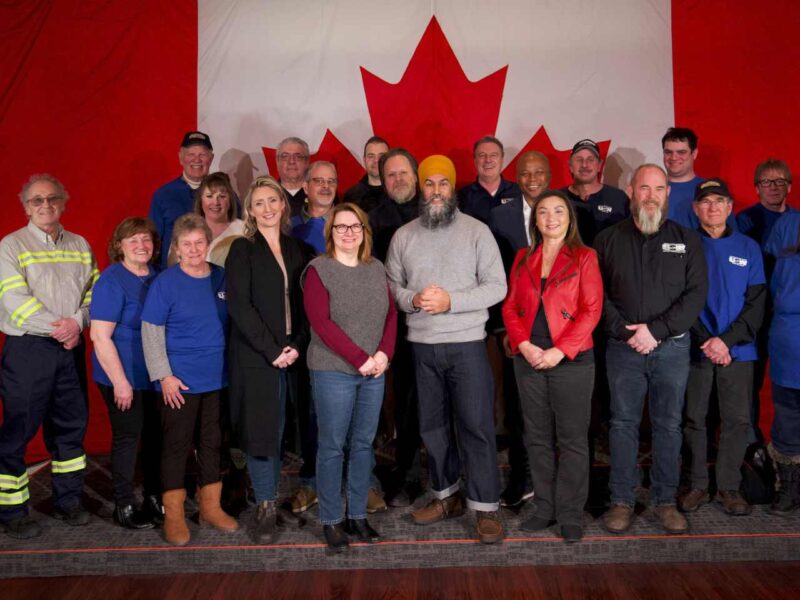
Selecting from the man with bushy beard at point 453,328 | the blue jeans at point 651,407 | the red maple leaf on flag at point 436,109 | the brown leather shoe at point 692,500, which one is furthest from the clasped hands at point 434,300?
the red maple leaf on flag at point 436,109

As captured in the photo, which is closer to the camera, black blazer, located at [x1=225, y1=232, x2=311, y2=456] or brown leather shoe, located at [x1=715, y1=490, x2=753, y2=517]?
black blazer, located at [x1=225, y1=232, x2=311, y2=456]

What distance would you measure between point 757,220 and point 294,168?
2.76 m

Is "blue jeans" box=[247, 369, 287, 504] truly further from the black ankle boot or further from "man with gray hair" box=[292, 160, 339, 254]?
"man with gray hair" box=[292, 160, 339, 254]

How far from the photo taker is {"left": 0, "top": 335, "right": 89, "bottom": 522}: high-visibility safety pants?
10.9 ft

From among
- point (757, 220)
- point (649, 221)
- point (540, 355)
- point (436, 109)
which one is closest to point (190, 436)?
point (540, 355)

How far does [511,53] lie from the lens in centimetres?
485

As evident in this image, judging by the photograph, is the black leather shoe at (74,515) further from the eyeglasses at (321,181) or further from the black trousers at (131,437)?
the eyeglasses at (321,181)

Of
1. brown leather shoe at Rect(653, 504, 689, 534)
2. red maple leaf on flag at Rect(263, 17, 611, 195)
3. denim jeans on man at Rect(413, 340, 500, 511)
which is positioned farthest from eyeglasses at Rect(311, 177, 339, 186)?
brown leather shoe at Rect(653, 504, 689, 534)

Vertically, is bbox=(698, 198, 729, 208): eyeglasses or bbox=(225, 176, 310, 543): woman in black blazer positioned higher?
bbox=(698, 198, 729, 208): eyeglasses

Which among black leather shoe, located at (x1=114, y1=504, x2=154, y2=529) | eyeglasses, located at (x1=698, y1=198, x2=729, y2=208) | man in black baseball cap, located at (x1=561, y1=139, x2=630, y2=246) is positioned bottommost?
black leather shoe, located at (x1=114, y1=504, x2=154, y2=529)

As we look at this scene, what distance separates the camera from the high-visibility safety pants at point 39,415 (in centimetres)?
331

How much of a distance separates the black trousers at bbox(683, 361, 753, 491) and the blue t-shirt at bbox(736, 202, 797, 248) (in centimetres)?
A: 99

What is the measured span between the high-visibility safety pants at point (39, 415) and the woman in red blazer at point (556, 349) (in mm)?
2217

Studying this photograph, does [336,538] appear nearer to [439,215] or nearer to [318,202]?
[439,215]
